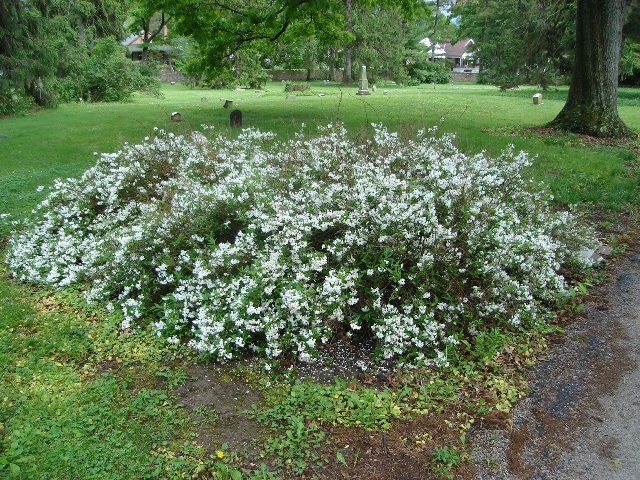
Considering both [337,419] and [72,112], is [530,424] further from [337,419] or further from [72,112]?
[72,112]

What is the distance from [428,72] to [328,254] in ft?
171

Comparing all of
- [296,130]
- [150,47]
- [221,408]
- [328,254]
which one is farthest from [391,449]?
[150,47]

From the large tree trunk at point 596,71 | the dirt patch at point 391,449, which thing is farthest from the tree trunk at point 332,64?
the dirt patch at point 391,449

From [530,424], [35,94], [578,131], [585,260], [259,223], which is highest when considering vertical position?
[35,94]

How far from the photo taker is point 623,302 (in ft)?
16.9

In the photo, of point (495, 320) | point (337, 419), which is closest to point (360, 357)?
point (337, 419)

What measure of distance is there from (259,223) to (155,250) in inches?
45.0

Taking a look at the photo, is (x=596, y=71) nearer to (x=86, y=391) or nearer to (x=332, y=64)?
(x=86, y=391)

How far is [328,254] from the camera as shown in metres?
4.86

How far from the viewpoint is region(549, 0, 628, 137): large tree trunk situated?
40.7ft

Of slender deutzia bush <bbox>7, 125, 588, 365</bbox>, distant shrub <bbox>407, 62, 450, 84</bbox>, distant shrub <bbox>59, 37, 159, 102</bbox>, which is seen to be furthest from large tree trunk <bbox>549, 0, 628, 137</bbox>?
distant shrub <bbox>407, 62, 450, 84</bbox>

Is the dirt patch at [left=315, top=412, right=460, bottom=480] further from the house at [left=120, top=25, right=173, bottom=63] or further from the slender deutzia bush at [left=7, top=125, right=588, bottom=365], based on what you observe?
the house at [left=120, top=25, right=173, bottom=63]

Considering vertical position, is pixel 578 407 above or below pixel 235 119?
below

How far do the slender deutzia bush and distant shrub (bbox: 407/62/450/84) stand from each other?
150 ft
